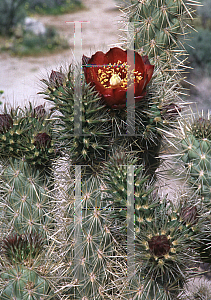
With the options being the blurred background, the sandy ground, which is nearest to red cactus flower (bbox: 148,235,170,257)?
the sandy ground

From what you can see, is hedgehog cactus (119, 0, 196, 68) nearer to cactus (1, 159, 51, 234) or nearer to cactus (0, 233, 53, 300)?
cactus (1, 159, 51, 234)

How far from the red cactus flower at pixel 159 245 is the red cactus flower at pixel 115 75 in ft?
1.38

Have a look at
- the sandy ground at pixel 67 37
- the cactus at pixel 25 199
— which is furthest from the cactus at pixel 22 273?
the sandy ground at pixel 67 37

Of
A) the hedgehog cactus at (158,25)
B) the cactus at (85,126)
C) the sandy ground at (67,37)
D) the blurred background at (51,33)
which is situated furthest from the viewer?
the blurred background at (51,33)

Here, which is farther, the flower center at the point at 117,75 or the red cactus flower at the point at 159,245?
the flower center at the point at 117,75

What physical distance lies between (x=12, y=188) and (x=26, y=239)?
0.22 meters

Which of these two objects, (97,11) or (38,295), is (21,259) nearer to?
(38,295)

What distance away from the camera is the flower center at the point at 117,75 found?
115cm

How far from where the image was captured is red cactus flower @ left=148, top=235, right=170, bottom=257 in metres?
1.00

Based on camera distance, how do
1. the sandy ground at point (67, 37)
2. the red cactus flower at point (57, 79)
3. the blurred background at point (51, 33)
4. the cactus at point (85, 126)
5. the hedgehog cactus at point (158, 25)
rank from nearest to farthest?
the cactus at point (85, 126)
the red cactus flower at point (57, 79)
the hedgehog cactus at point (158, 25)
the sandy ground at point (67, 37)
the blurred background at point (51, 33)

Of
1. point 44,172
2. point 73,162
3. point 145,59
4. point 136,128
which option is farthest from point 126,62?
point 44,172

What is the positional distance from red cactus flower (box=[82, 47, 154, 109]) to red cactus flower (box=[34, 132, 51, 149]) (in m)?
0.26

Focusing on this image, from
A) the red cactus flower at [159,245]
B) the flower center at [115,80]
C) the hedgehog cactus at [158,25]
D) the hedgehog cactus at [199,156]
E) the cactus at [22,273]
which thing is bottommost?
the cactus at [22,273]

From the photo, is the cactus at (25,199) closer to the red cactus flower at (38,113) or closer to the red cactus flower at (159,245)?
the red cactus flower at (38,113)
